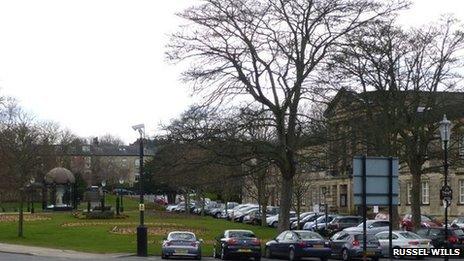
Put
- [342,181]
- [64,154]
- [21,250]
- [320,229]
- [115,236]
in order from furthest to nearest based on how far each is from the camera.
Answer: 1. [64,154]
2. [342,181]
3. [320,229]
4. [115,236]
5. [21,250]

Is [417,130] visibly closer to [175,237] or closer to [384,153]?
[384,153]

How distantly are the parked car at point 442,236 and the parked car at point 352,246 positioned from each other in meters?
4.53

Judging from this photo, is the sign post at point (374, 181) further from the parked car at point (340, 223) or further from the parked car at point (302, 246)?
the parked car at point (340, 223)

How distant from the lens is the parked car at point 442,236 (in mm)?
38469

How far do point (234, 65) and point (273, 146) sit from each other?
507 centimetres

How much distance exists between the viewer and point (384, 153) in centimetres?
4644

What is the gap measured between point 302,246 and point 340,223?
2420 centimetres

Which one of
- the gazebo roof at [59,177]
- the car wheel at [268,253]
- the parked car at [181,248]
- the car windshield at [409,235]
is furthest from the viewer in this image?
the gazebo roof at [59,177]

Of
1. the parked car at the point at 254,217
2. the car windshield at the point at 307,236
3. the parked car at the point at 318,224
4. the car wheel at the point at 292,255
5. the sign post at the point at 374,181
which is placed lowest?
the parked car at the point at 254,217

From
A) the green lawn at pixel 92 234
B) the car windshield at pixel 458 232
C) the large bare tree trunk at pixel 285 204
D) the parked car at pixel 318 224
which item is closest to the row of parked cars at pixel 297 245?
the car windshield at pixel 458 232

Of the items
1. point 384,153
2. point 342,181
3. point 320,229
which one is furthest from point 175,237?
point 342,181

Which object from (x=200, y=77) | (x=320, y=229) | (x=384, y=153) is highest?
(x=200, y=77)


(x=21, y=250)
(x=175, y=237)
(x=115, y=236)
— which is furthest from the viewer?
(x=115, y=236)

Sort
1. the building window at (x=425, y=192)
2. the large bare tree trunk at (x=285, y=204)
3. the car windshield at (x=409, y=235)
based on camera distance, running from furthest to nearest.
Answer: the building window at (x=425, y=192) → the large bare tree trunk at (x=285, y=204) → the car windshield at (x=409, y=235)
